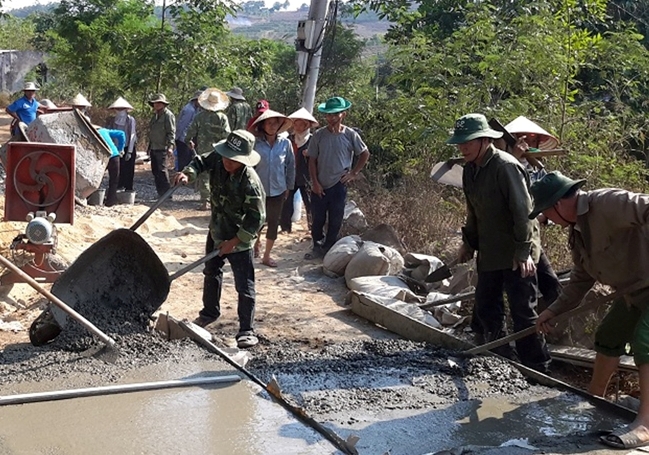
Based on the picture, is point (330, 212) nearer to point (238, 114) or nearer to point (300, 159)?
point (300, 159)

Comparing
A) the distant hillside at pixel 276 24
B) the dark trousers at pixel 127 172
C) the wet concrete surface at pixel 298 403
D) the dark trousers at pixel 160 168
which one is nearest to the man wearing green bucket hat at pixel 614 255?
the wet concrete surface at pixel 298 403

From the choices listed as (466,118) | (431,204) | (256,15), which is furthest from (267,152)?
(256,15)

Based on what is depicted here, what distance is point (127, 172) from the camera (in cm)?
1382

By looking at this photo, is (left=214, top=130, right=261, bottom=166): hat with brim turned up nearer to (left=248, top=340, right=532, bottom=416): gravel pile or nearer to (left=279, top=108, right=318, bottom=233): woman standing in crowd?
(left=248, top=340, right=532, bottom=416): gravel pile

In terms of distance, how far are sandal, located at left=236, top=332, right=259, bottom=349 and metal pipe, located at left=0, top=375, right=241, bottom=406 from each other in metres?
0.97

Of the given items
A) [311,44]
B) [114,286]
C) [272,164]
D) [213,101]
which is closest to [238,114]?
[213,101]

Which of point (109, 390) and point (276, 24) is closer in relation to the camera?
point (109, 390)

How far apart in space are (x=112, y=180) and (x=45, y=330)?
698 cm

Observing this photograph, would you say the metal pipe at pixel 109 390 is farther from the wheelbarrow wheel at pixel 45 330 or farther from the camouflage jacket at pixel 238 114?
the camouflage jacket at pixel 238 114

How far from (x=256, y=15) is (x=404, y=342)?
596 ft

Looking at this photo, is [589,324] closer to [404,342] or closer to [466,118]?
[404,342]

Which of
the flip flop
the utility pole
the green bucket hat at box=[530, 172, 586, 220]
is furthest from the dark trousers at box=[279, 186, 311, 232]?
the flip flop

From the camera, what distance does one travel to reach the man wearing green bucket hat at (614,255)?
461 cm

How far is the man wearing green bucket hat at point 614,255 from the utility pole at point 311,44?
23.1 ft
